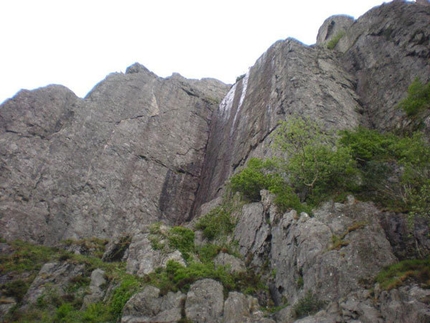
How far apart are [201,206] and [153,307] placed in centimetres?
1556

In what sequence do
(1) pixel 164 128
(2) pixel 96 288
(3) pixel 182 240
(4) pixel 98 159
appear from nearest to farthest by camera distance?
(2) pixel 96 288
(3) pixel 182 240
(4) pixel 98 159
(1) pixel 164 128

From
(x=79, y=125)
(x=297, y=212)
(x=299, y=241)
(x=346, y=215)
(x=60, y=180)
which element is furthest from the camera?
(x=79, y=125)

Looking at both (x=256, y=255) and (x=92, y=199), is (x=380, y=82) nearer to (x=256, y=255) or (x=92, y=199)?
(x=256, y=255)

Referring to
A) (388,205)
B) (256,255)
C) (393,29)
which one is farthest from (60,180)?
(393,29)

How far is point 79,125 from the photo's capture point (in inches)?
1359

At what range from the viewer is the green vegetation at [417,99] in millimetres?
24312

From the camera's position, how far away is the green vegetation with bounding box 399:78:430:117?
79.8ft

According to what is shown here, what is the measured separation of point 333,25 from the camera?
53656mm

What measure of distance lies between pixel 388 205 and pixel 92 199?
2183 centimetres

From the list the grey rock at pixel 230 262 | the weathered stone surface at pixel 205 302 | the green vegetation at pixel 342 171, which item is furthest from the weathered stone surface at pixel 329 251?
the weathered stone surface at pixel 205 302

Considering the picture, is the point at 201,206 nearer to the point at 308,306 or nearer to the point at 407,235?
the point at 407,235

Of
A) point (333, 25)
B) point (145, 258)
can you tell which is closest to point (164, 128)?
point (145, 258)

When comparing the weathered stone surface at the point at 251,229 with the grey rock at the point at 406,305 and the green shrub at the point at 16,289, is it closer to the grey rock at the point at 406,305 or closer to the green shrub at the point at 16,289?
the grey rock at the point at 406,305

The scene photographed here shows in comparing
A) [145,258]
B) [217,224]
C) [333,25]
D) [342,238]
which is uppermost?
[333,25]
